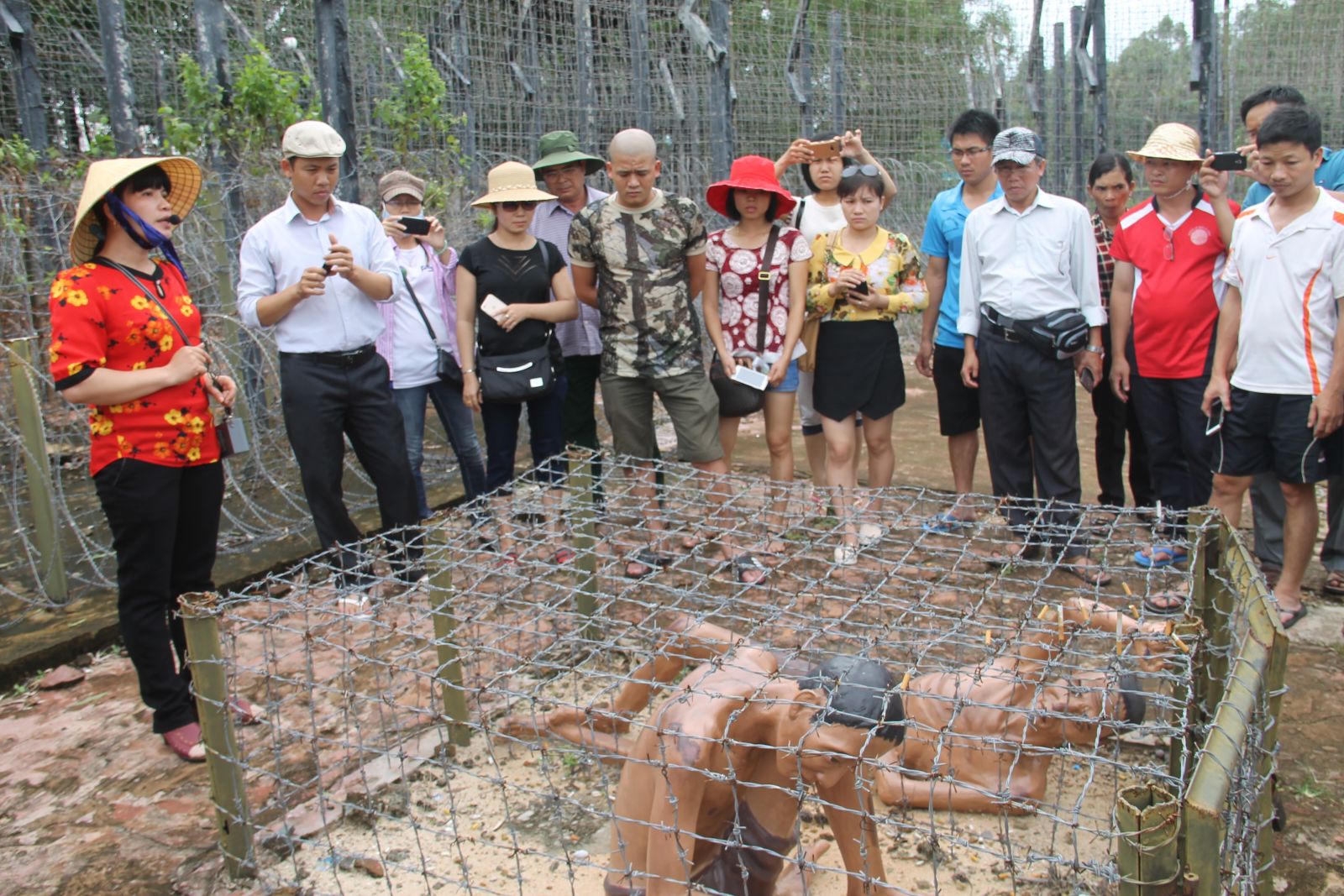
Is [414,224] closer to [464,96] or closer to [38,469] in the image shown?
[38,469]

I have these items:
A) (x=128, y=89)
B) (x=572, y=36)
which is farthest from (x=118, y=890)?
(x=572, y=36)

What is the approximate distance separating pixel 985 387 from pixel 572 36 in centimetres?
411

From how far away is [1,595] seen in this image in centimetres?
438

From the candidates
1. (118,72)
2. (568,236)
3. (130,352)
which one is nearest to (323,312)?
(130,352)

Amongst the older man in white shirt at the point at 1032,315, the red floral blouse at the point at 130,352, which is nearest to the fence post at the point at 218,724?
the red floral blouse at the point at 130,352

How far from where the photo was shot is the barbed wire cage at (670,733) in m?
2.18

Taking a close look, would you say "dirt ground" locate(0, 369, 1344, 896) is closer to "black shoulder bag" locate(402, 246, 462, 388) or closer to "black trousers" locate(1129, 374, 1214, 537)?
"black trousers" locate(1129, 374, 1214, 537)

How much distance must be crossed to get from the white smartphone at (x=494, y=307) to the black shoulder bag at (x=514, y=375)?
0.58 feet

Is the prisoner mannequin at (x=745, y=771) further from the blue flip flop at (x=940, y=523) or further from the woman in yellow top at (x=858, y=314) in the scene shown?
the woman in yellow top at (x=858, y=314)

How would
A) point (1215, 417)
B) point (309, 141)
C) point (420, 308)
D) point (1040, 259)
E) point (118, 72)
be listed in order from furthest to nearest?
1. point (118, 72)
2. point (420, 308)
3. point (1040, 259)
4. point (1215, 417)
5. point (309, 141)

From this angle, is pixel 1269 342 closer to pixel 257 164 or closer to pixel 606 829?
pixel 606 829

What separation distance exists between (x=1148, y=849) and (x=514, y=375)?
11.2ft

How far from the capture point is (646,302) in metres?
4.46

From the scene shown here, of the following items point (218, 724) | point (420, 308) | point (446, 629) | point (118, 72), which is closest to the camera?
point (218, 724)
